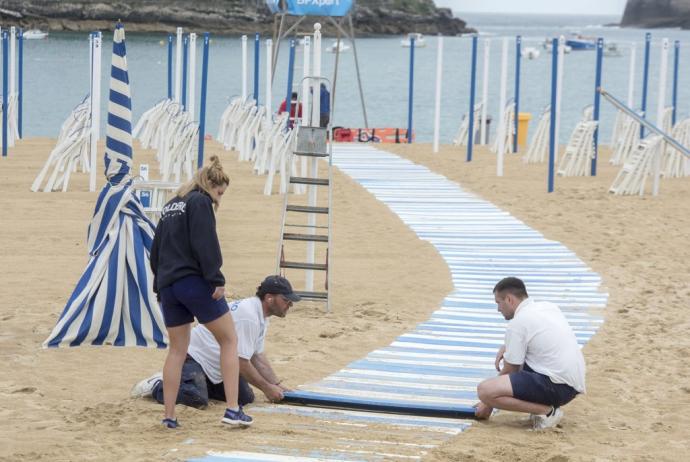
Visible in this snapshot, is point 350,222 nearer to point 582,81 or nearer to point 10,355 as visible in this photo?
point 10,355

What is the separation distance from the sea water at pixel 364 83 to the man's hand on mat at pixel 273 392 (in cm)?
1772

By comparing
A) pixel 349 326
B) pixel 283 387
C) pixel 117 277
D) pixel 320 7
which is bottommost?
pixel 349 326

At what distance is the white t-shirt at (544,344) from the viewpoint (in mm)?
6441

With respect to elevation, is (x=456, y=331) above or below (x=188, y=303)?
below

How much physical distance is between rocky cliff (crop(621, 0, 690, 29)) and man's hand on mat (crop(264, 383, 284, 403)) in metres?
152

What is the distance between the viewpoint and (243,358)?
6.49 meters

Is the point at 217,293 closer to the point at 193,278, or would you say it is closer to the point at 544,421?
the point at 193,278

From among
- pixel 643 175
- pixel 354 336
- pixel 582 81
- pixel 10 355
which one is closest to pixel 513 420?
pixel 354 336

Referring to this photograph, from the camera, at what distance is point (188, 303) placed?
6.07 meters

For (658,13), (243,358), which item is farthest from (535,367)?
(658,13)

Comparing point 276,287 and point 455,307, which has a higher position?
point 276,287

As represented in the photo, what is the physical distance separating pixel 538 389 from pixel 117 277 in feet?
10.1

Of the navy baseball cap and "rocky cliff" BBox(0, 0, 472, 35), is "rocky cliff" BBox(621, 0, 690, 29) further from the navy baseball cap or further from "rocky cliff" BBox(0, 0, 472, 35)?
the navy baseball cap

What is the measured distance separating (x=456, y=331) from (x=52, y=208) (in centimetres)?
671
